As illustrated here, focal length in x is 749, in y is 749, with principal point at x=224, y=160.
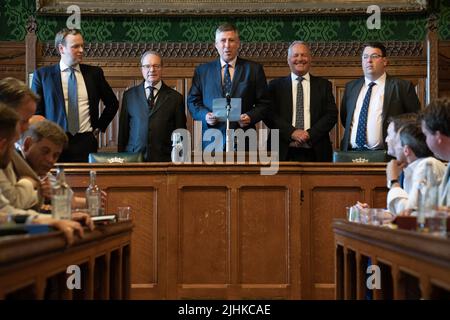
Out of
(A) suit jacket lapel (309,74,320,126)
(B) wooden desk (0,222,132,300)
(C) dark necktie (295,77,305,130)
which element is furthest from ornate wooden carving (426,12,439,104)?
(B) wooden desk (0,222,132,300)

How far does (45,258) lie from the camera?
8.41 ft

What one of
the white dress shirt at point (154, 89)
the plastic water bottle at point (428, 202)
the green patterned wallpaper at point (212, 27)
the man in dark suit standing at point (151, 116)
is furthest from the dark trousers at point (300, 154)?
the plastic water bottle at point (428, 202)

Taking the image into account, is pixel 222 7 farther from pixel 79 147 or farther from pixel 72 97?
pixel 79 147

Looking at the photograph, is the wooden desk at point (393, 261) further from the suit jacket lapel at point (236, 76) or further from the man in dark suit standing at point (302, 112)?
the suit jacket lapel at point (236, 76)

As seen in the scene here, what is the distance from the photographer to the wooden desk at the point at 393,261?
2.29m

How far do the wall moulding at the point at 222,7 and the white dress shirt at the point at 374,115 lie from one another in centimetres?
216

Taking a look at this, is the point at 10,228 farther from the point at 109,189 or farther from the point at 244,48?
the point at 244,48

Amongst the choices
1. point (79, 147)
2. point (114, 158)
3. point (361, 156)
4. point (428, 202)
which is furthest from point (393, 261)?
point (79, 147)

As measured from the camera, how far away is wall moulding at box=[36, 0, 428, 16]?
8.99 metres

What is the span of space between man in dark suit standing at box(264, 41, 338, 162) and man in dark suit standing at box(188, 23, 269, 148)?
166 millimetres

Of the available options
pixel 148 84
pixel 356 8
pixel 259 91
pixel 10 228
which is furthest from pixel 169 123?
pixel 10 228

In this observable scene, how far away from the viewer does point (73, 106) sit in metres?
7.08

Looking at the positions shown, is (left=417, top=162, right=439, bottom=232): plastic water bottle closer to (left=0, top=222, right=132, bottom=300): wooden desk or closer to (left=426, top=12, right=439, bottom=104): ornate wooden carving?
(left=0, top=222, right=132, bottom=300): wooden desk
